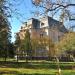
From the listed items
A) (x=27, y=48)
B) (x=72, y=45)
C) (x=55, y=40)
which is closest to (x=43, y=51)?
(x=55, y=40)

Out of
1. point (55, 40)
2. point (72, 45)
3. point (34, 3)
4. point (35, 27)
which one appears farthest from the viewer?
point (35, 27)

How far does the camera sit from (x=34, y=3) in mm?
19781

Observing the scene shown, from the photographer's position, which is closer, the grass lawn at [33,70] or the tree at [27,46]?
the grass lawn at [33,70]

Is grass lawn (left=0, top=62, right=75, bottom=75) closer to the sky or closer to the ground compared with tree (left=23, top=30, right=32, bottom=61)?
closer to the ground

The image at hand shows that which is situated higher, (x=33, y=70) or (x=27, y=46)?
(x=27, y=46)

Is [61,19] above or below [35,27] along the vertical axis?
below

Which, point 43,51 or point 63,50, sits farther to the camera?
point 43,51

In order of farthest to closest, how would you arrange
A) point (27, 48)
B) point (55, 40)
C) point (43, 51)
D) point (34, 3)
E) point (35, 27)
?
point (35, 27) < point (43, 51) < point (55, 40) < point (27, 48) < point (34, 3)

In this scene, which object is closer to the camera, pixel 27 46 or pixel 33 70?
pixel 33 70

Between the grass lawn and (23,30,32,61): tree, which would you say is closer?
the grass lawn

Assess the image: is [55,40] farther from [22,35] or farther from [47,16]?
[47,16]

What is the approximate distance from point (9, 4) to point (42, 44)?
2341 inches

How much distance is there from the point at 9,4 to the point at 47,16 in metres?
3.40

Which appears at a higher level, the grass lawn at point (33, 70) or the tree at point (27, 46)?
the tree at point (27, 46)
